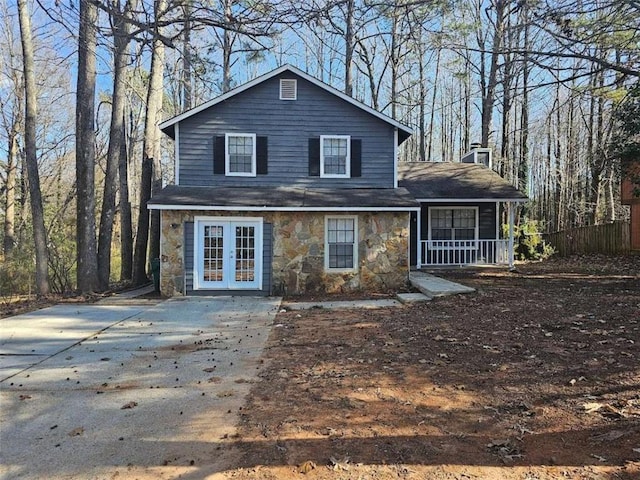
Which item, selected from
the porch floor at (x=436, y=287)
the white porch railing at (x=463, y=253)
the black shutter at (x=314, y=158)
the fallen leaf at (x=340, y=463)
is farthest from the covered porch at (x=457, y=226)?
the fallen leaf at (x=340, y=463)

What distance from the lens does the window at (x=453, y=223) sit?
1686cm

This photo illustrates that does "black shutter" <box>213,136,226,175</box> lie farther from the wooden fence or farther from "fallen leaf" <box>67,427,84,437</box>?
the wooden fence

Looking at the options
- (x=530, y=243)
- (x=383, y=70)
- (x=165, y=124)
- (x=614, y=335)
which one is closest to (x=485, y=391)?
(x=614, y=335)

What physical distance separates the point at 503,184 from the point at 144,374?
1523 centimetres

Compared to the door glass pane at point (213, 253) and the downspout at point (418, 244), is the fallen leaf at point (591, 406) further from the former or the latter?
the downspout at point (418, 244)

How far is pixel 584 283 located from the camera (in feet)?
38.0

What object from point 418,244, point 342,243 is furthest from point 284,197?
point 418,244

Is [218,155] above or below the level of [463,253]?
above

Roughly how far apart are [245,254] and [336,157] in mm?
3991

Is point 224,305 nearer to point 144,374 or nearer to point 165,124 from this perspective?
point 144,374

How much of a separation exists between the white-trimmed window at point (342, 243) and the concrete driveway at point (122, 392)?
13.0 feet

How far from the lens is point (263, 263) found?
11641 millimetres

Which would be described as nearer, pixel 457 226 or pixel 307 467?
pixel 307 467

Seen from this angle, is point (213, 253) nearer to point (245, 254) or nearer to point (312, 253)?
point (245, 254)
